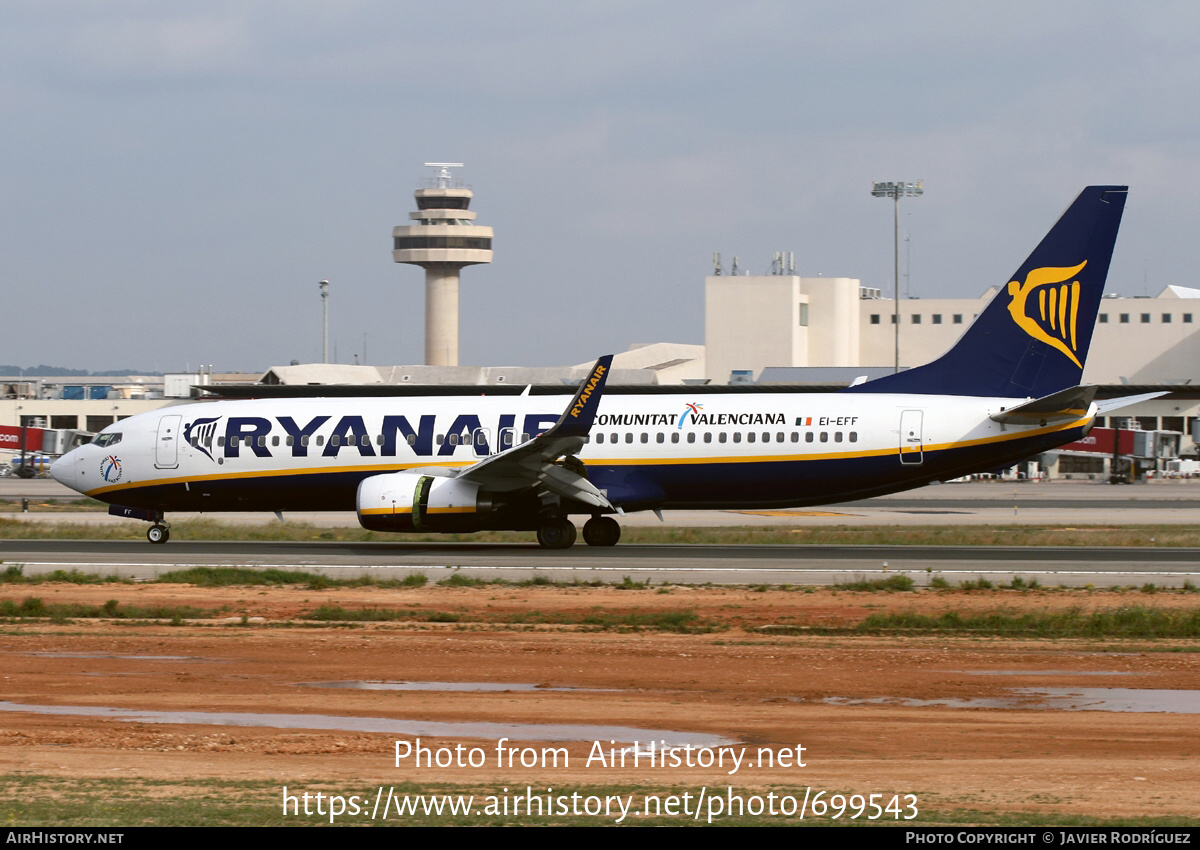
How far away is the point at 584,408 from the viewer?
27.8m

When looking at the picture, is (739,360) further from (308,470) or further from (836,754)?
(836,754)

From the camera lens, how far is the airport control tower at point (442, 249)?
124250 millimetres

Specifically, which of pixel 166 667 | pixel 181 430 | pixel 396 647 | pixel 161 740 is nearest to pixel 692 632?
pixel 396 647

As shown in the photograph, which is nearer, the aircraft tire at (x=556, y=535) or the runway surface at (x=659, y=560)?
the runway surface at (x=659, y=560)

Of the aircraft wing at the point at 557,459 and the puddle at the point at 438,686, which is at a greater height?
the aircraft wing at the point at 557,459

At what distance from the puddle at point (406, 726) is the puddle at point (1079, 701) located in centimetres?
256

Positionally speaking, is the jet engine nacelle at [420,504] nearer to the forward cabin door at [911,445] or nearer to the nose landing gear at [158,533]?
the nose landing gear at [158,533]

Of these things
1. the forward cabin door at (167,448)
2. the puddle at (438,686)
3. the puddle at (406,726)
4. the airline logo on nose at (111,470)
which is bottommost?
the puddle at (438,686)

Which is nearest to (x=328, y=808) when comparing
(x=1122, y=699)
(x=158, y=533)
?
(x=1122, y=699)

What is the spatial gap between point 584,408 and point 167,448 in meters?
11.1

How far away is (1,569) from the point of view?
2575cm

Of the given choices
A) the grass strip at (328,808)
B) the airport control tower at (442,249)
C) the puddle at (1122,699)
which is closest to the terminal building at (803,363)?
Answer: the airport control tower at (442,249)

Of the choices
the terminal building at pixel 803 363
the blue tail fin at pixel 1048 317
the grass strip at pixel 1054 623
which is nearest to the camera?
the grass strip at pixel 1054 623

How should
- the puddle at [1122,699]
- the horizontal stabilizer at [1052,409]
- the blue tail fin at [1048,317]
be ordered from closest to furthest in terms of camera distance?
the puddle at [1122,699] < the horizontal stabilizer at [1052,409] < the blue tail fin at [1048,317]
